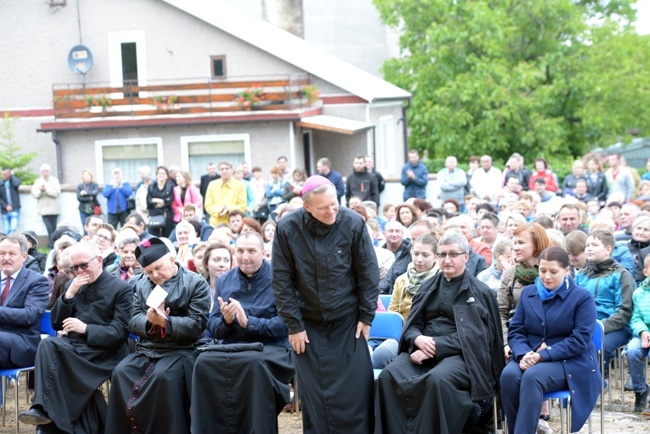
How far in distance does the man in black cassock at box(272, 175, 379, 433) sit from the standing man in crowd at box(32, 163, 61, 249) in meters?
14.1

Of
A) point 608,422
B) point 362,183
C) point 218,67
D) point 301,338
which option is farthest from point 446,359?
point 218,67

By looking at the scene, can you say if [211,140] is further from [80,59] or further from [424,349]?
[424,349]

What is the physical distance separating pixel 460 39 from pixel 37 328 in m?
20.6

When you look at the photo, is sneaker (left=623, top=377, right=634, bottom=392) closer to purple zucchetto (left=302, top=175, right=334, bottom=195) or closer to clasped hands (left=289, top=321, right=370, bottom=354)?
clasped hands (left=289, top=321, right=370, bottom=354)

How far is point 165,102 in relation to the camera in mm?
23547

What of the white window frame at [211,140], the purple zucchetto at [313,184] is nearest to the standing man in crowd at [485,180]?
the white window frame at [211,140]

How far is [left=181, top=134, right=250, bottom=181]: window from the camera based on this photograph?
934 inches

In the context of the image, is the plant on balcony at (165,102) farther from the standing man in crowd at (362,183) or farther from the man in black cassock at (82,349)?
the man in black cassock at (82,349)

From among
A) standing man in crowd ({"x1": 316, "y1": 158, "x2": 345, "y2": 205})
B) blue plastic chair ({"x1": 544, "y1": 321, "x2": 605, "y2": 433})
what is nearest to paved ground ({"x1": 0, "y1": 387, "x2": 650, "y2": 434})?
blue plastic chair ({"x1": 544, "y1": 321, "x2": 605, "y2": 433})

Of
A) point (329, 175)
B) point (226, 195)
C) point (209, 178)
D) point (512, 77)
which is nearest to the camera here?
point (226, 195)

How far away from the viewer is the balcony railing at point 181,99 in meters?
23.4

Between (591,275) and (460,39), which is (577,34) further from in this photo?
(591,275)

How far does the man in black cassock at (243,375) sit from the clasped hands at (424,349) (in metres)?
0.98

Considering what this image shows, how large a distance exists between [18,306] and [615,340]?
4.96 m
